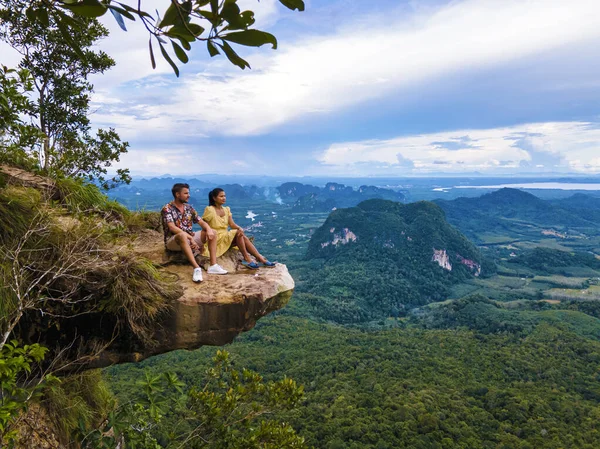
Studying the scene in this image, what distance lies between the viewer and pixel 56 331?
3.67 m

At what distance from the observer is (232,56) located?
120 centimetres

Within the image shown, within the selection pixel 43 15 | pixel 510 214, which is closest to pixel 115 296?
pixel 43 15

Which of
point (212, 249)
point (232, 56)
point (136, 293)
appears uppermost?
point (232, 56)

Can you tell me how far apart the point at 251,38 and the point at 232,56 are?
10 cm

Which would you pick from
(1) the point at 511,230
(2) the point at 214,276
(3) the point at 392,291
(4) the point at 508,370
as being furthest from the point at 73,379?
(1) the point at 511,230

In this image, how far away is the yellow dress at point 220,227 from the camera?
4914mm

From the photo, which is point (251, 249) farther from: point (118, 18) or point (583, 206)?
point (583, 206)

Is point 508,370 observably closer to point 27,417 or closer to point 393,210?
point 27,417

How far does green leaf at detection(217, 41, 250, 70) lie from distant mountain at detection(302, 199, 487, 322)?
54563mm

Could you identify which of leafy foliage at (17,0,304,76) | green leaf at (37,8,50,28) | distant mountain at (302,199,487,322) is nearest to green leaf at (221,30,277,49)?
leafy foliage at (17,0,304,76)

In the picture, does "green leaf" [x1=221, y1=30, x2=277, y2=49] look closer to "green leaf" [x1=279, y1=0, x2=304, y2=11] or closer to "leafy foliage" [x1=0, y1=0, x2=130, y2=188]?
"green leaf" [x1=279, y1=0, x2=304, y2=11]

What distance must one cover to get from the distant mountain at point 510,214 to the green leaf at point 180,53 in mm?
127304

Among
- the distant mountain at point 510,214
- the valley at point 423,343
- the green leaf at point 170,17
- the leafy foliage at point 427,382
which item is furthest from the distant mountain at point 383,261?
the green leaf at point 170,17

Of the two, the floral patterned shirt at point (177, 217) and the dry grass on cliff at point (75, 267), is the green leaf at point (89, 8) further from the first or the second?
the floral patterned shirt at point (177, 217)
